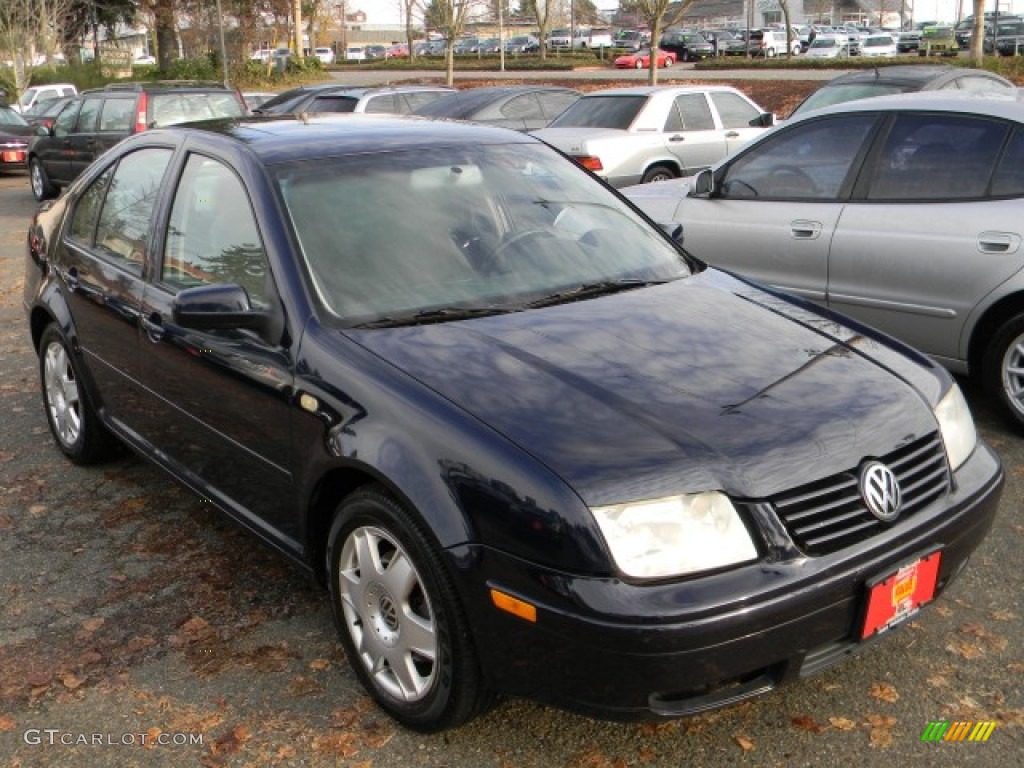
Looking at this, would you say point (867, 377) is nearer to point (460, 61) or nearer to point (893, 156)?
point (893, 156)

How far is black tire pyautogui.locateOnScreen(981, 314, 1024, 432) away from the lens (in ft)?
16.8

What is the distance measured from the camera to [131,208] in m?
4.50

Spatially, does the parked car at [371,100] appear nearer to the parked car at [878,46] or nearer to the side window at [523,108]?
the side window at [523,108]

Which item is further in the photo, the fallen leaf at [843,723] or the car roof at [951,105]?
the car roof at [951,105]

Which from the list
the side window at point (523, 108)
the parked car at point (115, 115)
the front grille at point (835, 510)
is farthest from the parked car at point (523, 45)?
the front grille at point (835, 510)

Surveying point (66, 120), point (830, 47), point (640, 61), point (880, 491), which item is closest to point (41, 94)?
point (66, 120)

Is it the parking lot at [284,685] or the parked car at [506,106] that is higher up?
the parked car at [506,106]

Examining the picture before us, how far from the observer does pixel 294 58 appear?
48.4 metres

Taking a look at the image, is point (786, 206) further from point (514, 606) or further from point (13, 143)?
point (13, 143)

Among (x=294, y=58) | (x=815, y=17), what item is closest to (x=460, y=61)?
(x=294, y=58)

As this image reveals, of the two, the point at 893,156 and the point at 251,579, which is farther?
the point at 893,156

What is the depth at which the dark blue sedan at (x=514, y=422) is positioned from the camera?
8.40ft

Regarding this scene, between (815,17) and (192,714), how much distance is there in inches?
3489

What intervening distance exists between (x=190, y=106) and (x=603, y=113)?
594cm
